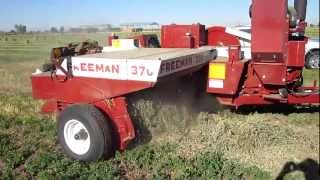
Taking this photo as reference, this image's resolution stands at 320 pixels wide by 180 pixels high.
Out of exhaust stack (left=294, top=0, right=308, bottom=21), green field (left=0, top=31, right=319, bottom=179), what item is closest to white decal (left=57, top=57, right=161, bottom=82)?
green field (left=0, top=31, right=319, bottom=179)

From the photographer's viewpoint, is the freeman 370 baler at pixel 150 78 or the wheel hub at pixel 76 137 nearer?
the freeman 370 baler at pixel 150 78

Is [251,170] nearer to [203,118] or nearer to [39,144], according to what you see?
[203,118]

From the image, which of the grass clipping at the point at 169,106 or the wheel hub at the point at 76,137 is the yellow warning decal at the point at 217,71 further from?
the wheel hub at the point at 76,137

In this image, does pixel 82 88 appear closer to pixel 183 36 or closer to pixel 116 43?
pixel 183 36

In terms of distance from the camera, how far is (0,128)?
23.6 ft

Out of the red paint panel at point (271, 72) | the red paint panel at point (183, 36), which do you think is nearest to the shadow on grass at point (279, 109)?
the red paint panel at point (183, 36)

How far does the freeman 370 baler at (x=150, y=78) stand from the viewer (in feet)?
17.3

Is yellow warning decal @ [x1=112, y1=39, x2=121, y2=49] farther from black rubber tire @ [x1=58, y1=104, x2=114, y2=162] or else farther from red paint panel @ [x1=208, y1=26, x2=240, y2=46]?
black rubber tire @ [x1=58, y1=104, x2=114, y2=162]

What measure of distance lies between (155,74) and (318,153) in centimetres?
228

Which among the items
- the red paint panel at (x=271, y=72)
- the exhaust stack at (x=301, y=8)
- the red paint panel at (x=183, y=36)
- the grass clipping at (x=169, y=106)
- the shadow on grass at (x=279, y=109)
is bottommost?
the shadow on grass at (x=279, y=109)

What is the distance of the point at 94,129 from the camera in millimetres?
5266

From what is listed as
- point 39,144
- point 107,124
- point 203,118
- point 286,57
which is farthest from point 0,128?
point 286,57

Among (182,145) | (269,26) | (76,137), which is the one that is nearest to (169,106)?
(182,145)

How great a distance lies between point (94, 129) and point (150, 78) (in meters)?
→ 0.94
